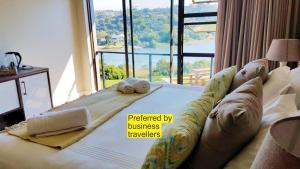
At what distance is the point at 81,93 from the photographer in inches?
180

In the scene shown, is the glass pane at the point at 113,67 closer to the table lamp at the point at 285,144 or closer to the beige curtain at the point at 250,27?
the beige curtain at the point at 250,27

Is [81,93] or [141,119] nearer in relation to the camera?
[141,119]

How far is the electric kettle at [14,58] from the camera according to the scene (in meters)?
3.05

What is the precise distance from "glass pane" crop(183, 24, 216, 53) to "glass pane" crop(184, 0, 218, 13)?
238 mm

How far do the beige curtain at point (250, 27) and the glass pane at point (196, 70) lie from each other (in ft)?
1.62

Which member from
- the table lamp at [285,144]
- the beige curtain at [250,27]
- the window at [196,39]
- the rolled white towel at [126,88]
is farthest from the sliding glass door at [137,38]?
the table lamp at [285,144]

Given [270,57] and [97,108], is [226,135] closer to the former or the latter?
[97,108]

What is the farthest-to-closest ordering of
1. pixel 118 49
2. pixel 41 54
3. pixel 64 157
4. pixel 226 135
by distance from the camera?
pixel 118 49
pixel 41 54
pixel 64 157
pixel 226 135

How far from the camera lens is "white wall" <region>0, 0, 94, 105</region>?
321cm

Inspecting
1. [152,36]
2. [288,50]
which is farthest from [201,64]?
[288,50]

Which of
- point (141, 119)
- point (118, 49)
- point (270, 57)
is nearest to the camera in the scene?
point (141, 119)

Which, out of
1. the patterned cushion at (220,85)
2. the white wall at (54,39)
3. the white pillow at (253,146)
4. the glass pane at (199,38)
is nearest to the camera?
the white pillow at (253,146)

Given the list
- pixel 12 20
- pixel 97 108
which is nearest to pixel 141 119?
pixel 97 108

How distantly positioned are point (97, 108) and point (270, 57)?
1.94m
